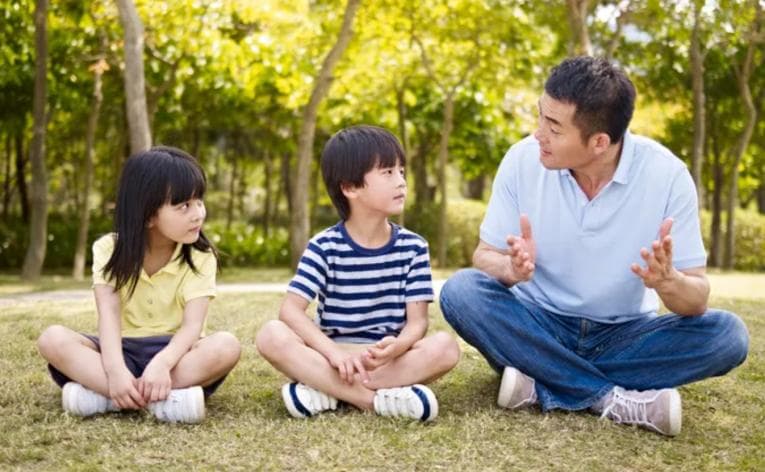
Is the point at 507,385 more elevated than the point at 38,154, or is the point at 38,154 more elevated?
the point at 38,154

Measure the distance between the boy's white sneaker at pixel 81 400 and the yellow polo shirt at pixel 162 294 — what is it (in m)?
0.31

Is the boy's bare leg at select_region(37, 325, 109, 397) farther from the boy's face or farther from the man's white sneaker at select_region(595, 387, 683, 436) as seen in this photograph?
the man's white sneaker at select_region(595, 387, 683, 436)

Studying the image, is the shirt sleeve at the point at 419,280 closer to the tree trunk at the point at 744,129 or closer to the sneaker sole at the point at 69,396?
the sneaker sole at the point at 69,396

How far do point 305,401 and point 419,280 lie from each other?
0.59 metres

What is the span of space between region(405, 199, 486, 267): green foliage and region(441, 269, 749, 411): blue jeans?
Answer: 523 inches

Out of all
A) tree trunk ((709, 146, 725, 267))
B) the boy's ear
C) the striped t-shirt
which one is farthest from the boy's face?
tree trunk ((709, 146, 725, 267))

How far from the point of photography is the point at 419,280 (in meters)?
3.40

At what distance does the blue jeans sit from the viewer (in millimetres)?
3258

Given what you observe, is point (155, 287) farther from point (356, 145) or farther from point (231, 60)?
point (231, 60)

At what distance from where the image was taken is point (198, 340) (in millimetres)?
3395

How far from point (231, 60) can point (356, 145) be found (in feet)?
30.0

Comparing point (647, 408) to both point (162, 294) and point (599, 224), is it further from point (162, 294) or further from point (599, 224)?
point (162, 294)

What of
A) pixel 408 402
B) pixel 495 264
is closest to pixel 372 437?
pixel 408 402

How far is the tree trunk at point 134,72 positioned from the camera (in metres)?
8.32
